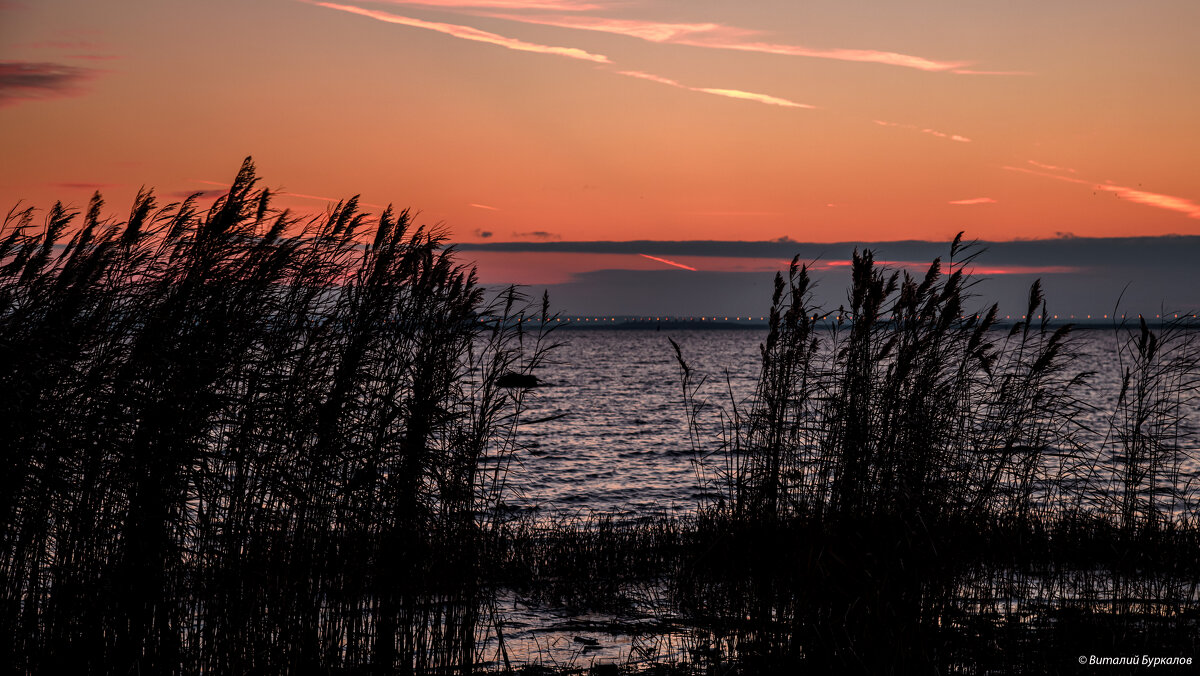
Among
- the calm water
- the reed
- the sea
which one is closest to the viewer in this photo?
the reed

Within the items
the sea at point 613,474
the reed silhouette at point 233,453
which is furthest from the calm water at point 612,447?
the reed silhouette at point 233,453

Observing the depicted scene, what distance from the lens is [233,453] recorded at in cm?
668

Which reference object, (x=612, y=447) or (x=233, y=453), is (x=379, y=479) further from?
(x=612, y=447)

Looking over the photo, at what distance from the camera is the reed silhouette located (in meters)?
6.28

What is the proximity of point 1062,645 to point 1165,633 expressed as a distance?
0.93 metres

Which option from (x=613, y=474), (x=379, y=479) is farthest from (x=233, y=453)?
(x=613, y=474)

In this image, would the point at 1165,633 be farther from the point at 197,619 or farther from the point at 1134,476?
the point at 197,619

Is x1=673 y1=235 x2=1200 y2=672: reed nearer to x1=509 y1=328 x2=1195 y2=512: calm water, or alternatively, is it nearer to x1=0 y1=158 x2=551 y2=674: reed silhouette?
x1=509 y1=328 x2=1195 y2=512: calm water

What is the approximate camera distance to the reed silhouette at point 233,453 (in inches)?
247

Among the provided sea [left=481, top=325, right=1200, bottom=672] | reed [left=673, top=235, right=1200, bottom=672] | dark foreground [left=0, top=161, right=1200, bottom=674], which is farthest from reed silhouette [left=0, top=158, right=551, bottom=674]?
reed [left=673, top=235, right=1200, bottom=672]

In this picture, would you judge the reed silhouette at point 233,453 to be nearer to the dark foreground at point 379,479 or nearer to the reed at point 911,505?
the dark foreground at point 379,479

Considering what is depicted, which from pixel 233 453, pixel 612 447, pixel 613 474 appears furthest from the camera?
pixel 612 447

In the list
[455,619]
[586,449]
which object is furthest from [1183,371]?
[586,449]

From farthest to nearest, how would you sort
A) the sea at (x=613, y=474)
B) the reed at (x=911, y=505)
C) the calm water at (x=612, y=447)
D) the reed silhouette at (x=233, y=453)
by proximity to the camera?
the calm water at (x=612, y=447) → the sea at (x=613, y=474) → the reed at (x=911, y=505) → the reed silhouette at (x=233, y=453)
